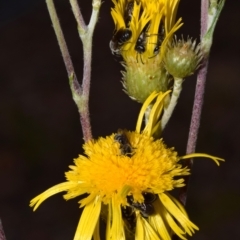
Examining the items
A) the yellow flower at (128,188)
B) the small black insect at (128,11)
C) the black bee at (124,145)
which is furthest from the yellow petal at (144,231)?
the small black insect at (128,11)

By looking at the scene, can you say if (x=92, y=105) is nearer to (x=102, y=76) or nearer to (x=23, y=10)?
(x=102, y=76)

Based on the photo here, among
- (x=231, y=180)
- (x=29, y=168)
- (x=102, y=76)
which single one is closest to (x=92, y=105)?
(x=102, y=76)

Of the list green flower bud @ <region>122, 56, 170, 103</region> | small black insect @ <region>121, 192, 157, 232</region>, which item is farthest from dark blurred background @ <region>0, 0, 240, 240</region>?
small black insect @ <region>121, 192, 157, 232</region>

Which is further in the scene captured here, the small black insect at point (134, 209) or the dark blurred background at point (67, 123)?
the dark blurred background at point (67, 123)

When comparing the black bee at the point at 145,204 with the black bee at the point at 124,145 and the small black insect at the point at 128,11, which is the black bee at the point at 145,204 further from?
the small black insect at the point at 128,11

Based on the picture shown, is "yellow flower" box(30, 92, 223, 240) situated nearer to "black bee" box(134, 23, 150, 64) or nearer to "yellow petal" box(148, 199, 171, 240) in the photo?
"yellow petal" box(148, 199, 171, 240)
